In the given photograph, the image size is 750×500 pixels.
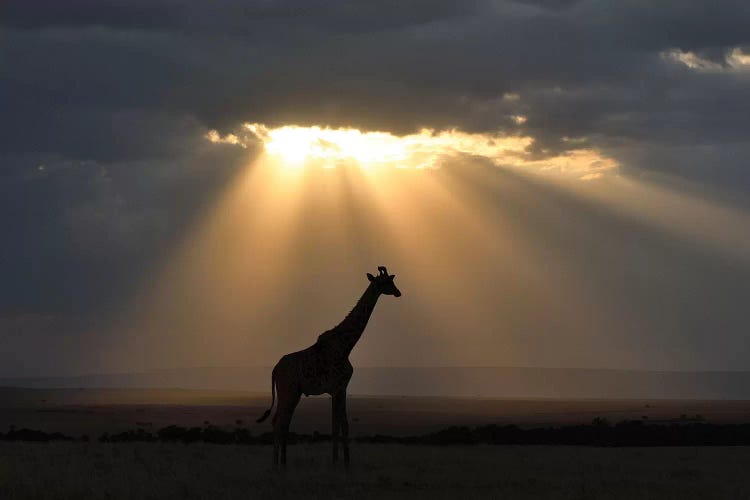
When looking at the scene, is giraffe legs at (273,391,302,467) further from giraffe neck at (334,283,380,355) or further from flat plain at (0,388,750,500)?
giraffe neck at (334,283,380,355)

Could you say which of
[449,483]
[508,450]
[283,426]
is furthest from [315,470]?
[508,450]

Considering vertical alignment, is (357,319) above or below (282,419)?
above

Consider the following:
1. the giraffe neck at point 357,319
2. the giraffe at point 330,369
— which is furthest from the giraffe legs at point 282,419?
the giraffe neck at point 357,319

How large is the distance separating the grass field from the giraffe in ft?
4.26

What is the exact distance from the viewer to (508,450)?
38.2 m

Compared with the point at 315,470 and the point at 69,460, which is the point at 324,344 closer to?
the point at 315,470

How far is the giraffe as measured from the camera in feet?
100

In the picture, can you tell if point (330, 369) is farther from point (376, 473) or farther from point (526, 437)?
point (526, 437)

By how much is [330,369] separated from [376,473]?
3.49m

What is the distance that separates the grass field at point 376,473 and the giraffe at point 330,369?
1.30 metres

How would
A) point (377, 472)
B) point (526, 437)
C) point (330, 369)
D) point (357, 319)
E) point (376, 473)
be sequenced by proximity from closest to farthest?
point (376, 473) → point (377, 472) → point (330, 369) → point (357, 319) → point (526, 437)

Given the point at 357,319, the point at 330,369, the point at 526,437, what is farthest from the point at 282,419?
the point at 526,437

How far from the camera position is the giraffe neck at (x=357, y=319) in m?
30.9

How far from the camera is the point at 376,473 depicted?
28.3 m
